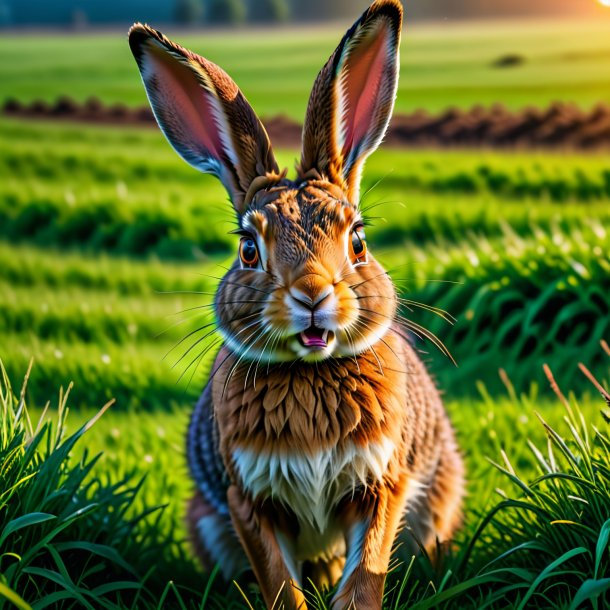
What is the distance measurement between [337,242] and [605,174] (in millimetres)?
6144

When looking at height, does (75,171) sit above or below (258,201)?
below

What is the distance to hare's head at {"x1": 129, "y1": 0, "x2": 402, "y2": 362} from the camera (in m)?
3.47

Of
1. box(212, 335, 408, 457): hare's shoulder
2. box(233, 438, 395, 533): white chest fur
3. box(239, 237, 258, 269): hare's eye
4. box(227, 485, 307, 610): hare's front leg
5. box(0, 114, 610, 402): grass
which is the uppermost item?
box(239, 237, 258, 269): hare's eye

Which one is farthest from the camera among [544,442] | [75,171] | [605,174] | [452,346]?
[75,171]

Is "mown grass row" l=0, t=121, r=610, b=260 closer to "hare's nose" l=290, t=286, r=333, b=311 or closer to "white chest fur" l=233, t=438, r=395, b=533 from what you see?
"white chest fur" l=233, t=438, r=395, b=533

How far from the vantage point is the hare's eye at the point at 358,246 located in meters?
3.71

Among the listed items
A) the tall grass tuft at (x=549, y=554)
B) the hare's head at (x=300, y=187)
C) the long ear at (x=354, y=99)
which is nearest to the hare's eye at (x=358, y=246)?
the hare's head at (x=300, y=187)

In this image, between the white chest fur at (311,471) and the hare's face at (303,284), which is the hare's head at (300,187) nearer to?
the hare's face at (303,284)

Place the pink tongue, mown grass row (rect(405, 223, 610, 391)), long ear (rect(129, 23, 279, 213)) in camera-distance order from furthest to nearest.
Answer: mown grass row (rect(405, 223, 610, 391)), long ear (rect(129, 23, 279, 213)), the pink tongue

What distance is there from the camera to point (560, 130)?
1080 cm

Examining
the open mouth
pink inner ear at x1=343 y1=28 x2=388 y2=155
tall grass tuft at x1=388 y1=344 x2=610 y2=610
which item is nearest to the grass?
pink inner ear at x1=343 y1=28 x2=388 y2=155

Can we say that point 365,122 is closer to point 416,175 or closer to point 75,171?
point 416,175

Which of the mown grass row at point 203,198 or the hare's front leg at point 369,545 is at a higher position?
the hare's front leg at point 369,545

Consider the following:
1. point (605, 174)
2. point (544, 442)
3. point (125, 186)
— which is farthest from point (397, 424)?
point (125, 186)
